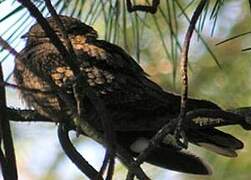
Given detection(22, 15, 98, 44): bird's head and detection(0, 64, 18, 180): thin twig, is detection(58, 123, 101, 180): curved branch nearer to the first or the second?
detection(0, 64, 18, 180): thin twig

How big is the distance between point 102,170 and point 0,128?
0.14 meters

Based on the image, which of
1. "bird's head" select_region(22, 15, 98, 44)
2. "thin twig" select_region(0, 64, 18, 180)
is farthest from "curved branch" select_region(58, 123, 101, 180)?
"bird's head" select_region(22, 15, 98, 44)

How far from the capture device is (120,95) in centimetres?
151

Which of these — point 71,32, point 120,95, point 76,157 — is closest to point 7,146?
point 76,157

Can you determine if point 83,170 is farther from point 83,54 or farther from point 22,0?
point 83,54

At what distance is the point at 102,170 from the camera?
76 centimetres

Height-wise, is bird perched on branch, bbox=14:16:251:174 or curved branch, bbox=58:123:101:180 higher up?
curved branch, bbox=58:123:101:180

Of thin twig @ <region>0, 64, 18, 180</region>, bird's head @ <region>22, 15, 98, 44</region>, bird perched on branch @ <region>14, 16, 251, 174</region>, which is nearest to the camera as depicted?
thin twig @ <region>0, 64, 18, 180</region>

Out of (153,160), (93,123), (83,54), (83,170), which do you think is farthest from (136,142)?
(83,170)

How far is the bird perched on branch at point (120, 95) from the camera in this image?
1.26 m

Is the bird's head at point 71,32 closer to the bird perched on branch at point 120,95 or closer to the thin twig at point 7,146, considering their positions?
the bird perched on branch at point 120,95

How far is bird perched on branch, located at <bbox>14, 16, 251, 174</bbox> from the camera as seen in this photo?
4.14 ft

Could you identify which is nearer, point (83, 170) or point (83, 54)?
point (83, 170)

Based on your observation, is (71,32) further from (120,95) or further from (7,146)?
(7,146)
